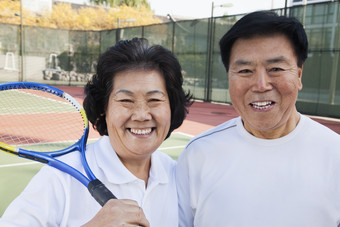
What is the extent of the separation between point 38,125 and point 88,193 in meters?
7.00

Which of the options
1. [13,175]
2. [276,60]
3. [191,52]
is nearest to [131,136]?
[276,60]

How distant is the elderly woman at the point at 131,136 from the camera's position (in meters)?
1.45

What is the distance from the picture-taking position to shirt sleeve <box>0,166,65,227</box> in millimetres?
1281

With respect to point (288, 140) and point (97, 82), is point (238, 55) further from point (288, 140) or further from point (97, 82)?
point (97, 82)

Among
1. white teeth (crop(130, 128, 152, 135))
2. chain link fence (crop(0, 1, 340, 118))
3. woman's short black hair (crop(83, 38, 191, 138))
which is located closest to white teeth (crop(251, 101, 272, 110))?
woman's short black hair (crop(83, 38, 191, 138))

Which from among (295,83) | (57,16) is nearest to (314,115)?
(295,83)

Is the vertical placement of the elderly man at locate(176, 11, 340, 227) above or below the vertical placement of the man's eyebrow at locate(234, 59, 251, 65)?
below

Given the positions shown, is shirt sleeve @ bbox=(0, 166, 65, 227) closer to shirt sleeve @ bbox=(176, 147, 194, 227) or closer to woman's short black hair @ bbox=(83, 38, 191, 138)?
woman's short black hair @ bbox=(83, 38, 191, 138)

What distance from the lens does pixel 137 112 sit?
5.13ft

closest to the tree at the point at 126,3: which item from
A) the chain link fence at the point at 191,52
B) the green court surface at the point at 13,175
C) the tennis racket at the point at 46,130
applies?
the chain link fence at the point at 191,52

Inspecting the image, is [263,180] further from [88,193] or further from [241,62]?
[88,193]

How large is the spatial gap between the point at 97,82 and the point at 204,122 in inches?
305

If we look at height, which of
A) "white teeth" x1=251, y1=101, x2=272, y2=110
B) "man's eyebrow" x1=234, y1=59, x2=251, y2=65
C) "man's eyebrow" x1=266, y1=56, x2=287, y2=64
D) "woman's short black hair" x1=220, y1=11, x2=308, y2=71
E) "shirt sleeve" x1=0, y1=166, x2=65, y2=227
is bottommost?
"shirt sleeve" x1=0, y1=166, x2=65, y2=227

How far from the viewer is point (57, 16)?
39.2 m
